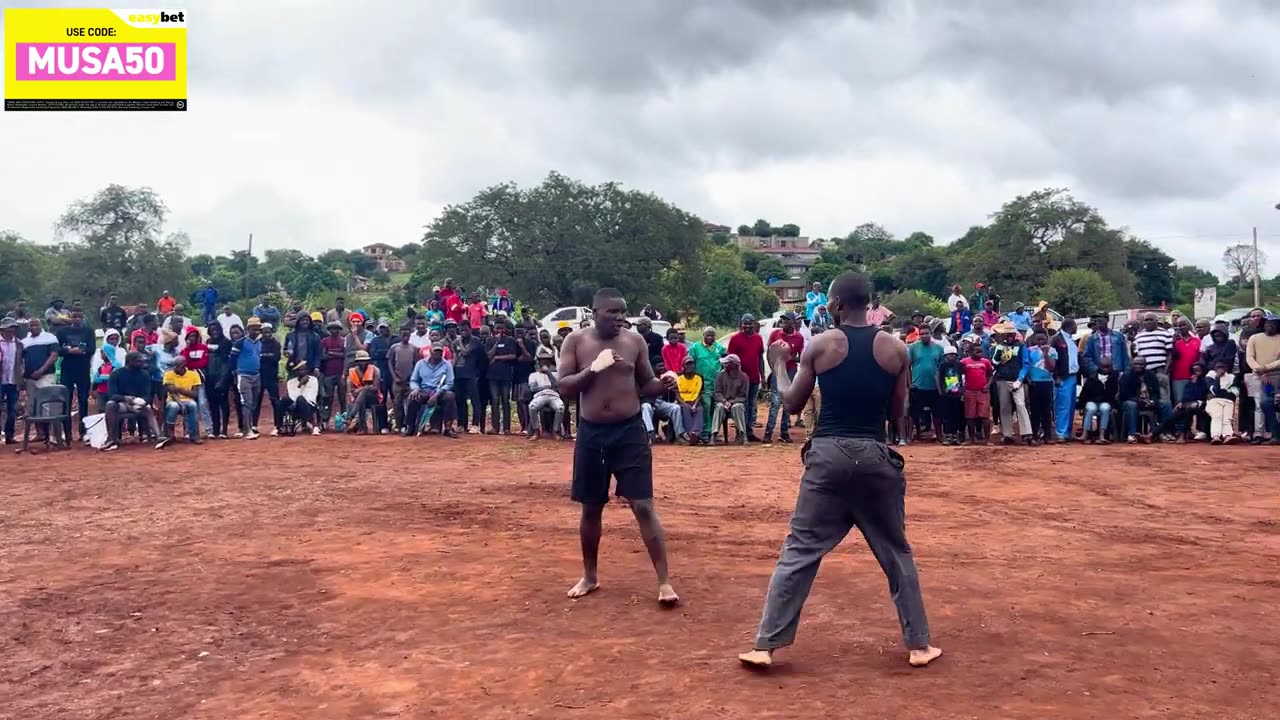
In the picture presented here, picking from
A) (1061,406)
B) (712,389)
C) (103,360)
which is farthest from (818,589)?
(103,360)

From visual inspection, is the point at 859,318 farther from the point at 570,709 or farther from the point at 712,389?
the point at 712,389

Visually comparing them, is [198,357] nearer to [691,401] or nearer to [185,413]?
[185,413]

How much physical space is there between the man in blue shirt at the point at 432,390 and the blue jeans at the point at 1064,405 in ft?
31.6

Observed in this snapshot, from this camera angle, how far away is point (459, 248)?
47781mm

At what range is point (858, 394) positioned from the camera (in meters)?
5.07

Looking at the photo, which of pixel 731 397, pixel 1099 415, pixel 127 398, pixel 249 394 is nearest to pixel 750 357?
pixel 731 397

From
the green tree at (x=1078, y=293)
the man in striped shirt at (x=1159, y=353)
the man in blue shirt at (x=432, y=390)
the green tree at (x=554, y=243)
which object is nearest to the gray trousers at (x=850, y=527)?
the man in blue shirt at (x=432, y=390)

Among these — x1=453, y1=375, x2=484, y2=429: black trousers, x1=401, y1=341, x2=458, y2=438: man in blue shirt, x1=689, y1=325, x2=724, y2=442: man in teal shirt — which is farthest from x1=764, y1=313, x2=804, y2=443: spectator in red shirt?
x1=401, y1=341, x2=458, y2=438: man in blue shirt

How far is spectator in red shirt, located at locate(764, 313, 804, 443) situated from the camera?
15.8m

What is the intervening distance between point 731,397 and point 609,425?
947cm

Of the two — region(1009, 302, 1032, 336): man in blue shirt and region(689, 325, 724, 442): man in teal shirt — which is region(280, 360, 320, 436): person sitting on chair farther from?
region(1009, 302, 1032, 336): man in blue shirt

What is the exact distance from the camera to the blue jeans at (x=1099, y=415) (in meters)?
15.4

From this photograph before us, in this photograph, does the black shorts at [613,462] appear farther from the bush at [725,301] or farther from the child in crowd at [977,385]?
the bush at [725,301]

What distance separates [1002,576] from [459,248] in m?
43.0
